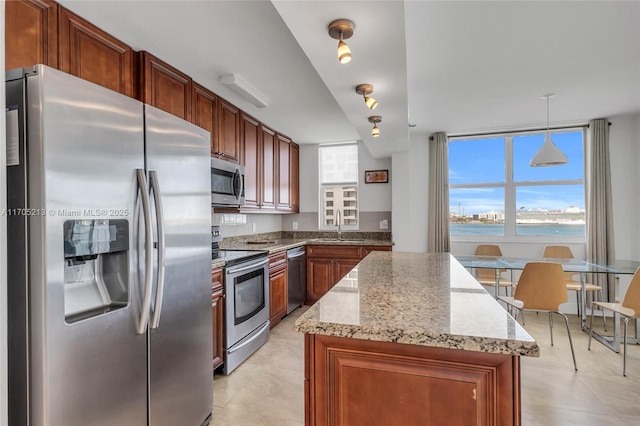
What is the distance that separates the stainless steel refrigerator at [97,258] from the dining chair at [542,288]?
261 centimetres

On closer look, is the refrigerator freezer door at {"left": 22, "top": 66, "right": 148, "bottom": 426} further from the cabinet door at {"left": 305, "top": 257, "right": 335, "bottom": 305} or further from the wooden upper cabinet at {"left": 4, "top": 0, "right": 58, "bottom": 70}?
the cabinet door at {"left": 305, "top": 257, "right": 335, "bottom": 305}

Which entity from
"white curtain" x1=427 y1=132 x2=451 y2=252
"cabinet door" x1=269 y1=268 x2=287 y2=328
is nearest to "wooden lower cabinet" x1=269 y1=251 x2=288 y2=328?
"cabinet door" x1=269 y1=268 x2=287 y2=328

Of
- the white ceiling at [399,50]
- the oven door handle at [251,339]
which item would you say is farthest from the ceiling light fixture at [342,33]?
the oven door handle at [251,339]

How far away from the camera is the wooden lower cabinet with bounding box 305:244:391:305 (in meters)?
4.16

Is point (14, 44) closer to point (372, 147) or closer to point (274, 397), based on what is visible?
point (274, 397)

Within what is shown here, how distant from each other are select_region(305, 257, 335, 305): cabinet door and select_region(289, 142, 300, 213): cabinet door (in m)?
0.95

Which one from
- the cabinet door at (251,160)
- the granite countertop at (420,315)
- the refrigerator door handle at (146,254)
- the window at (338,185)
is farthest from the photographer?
the window at (338,185)

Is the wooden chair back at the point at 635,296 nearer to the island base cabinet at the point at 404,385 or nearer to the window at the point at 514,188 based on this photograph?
the window at the point at 514,188

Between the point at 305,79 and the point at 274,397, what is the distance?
2395 mm

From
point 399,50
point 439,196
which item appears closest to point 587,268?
point 439,196

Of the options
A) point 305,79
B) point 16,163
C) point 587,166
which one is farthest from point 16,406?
point 587,166

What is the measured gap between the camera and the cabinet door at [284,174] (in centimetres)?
438

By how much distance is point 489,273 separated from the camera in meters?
3.99

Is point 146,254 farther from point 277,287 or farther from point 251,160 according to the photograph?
point 251,160
